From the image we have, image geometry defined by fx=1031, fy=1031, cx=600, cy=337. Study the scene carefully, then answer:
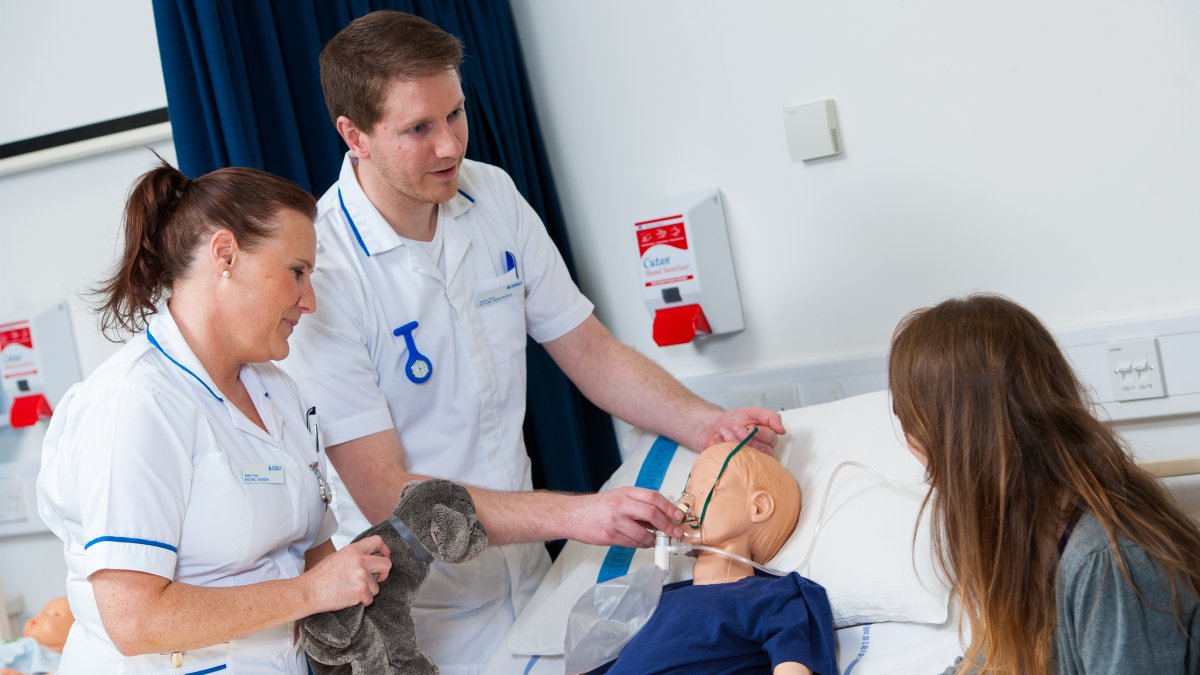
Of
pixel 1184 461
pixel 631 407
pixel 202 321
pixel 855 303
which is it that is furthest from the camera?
pixel 855 303

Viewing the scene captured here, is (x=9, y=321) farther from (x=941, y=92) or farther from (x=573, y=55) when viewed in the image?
(x=941, y=92)

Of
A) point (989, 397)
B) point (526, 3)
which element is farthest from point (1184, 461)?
point (526, 3)

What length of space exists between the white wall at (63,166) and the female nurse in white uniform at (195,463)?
127 cm

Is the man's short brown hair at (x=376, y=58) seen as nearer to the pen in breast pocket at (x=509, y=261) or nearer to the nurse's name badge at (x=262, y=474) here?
the pen in breast pocket at (x=509, y=261)

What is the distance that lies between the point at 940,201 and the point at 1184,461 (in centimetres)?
78

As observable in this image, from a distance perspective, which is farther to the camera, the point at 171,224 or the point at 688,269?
the point at 688,269

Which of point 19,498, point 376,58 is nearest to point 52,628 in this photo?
point 19,498

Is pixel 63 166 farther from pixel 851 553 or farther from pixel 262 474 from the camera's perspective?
pixel 851 553

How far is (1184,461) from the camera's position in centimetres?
180

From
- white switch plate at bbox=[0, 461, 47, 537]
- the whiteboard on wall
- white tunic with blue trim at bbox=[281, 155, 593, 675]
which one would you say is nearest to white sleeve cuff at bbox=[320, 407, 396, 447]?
white tunic with blue trim at bbox=[281, 155, 593, 675]

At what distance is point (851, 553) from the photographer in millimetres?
1729

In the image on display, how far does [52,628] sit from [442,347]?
1231 millimetres

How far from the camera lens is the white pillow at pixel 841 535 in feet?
5.43

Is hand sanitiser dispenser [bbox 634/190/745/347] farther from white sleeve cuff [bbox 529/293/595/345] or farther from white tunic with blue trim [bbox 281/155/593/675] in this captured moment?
white tunic with blue trim [bbox 281/155/593/675]
